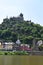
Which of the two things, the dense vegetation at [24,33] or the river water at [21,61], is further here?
the dense vegetation at [24,33]

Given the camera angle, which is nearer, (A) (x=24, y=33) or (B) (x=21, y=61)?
(B) (x=21, y=61)

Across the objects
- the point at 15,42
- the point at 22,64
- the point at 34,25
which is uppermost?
the point at 34,25

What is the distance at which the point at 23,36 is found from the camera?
49875 mm

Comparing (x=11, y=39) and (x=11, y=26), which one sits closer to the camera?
(x=11, y=39)

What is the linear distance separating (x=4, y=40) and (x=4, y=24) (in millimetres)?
10083

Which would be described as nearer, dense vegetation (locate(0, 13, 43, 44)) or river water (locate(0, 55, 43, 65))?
river water (locate(0, 55, 43, 65))

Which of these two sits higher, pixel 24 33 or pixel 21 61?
pixel 24 33

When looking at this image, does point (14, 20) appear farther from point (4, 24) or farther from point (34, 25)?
point (34, 25)

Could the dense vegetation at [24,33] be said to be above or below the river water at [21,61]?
above

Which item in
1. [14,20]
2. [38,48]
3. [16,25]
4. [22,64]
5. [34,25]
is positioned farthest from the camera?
[14,20]

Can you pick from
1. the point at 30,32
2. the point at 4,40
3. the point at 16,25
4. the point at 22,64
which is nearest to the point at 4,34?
the point at 4,40

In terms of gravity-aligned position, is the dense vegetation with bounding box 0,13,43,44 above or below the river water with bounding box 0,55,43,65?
above

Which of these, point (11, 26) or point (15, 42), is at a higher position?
point (11, 26)

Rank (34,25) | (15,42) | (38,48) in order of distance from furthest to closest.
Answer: (34,25), (15,42), (38,48)
